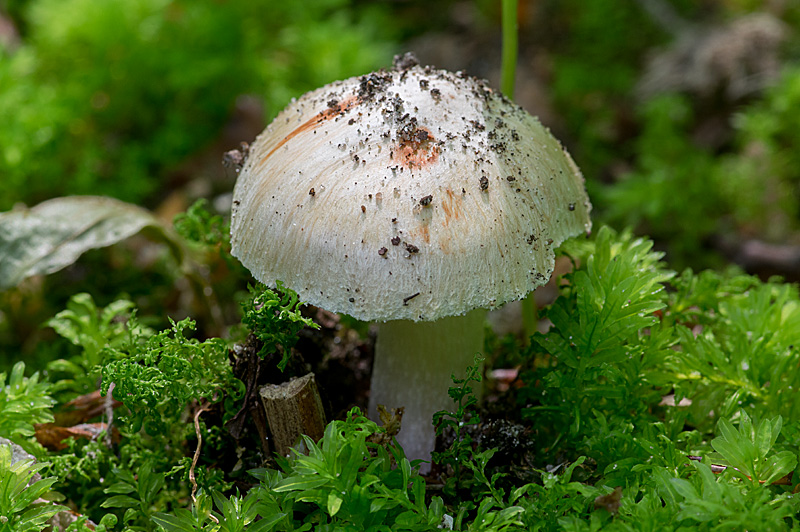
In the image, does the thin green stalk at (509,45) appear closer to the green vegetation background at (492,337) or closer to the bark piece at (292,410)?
the green vegetation background at (492,337)

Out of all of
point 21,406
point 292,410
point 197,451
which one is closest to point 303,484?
point 292,410

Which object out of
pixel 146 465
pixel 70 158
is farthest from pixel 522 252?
pixel 70 158

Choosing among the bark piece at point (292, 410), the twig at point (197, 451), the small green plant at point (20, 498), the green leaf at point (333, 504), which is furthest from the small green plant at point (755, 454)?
the small green plant at point (20, 498)

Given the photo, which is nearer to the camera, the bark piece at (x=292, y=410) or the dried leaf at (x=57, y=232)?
the bark piece at (x=292, y=410)

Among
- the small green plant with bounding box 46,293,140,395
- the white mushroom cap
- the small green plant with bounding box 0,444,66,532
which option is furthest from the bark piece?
the small green plant with bounding box 46,293,140,395

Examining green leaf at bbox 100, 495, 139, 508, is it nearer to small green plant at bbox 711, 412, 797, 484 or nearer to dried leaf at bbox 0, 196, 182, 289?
dried leaf at bbox 0, 196, 182, 289

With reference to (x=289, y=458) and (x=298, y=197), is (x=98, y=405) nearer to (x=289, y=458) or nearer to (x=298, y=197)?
(x=289, y=458)
